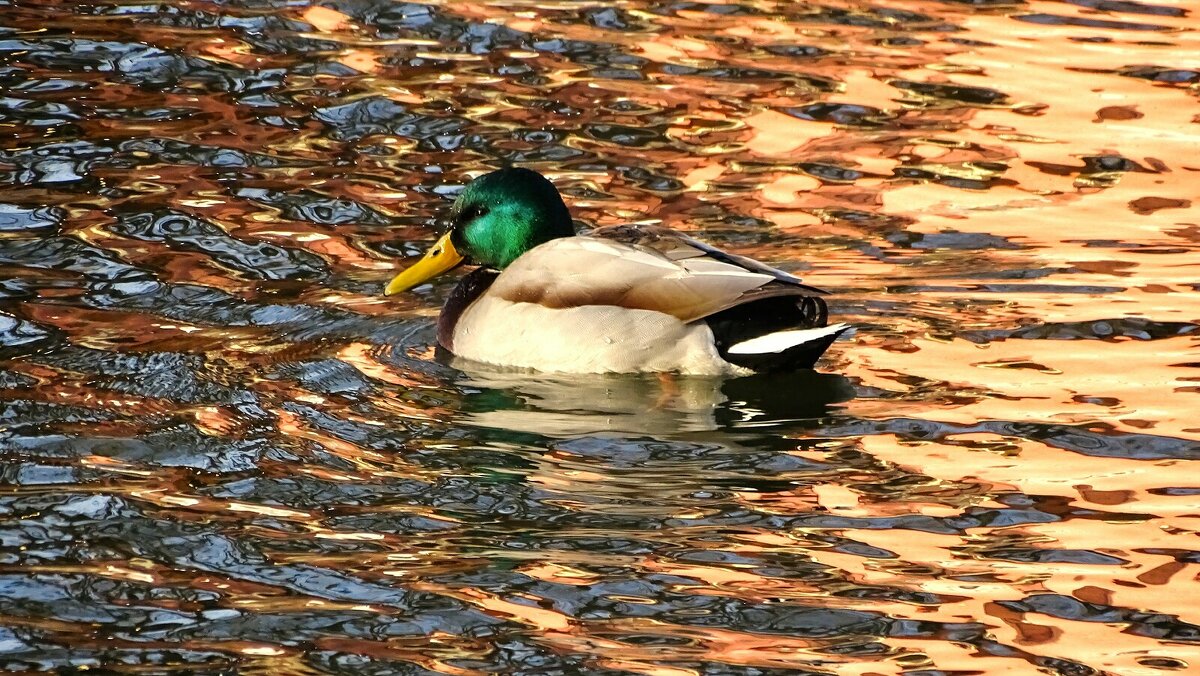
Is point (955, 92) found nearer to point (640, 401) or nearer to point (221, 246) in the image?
point (221, 246)

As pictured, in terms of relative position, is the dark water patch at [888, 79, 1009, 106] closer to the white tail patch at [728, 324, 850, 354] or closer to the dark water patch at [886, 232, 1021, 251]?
the dark water patch at [886, 232, 1021, 251]

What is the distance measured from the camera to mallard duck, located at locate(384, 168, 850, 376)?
24.3 ft

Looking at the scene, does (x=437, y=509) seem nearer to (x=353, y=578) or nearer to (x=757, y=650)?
(x=353, y=578)

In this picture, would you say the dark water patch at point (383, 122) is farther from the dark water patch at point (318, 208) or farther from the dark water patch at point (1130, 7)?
the dark water patch at point (1130, 7)

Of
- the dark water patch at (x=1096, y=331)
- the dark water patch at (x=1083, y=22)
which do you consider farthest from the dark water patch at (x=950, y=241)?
the dark water patch at (x=1083, y=22)

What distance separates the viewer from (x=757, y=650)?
4941 millimetres

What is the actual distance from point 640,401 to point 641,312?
0.44 m

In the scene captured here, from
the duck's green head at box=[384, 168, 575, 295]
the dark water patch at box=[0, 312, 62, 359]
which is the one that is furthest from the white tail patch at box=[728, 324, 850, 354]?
the dark water patch at box=[0, 312, 62, 359]

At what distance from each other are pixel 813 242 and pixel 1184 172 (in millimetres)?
2416

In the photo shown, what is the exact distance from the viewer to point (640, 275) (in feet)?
24.8

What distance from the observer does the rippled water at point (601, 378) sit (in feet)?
16.9

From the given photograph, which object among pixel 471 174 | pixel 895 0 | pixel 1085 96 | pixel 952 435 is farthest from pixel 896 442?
pixel 895 0

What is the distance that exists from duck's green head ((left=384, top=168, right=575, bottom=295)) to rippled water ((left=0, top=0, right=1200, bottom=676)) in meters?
0.35

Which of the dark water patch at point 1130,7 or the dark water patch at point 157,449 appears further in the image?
the dark water patch at point 1130,7
